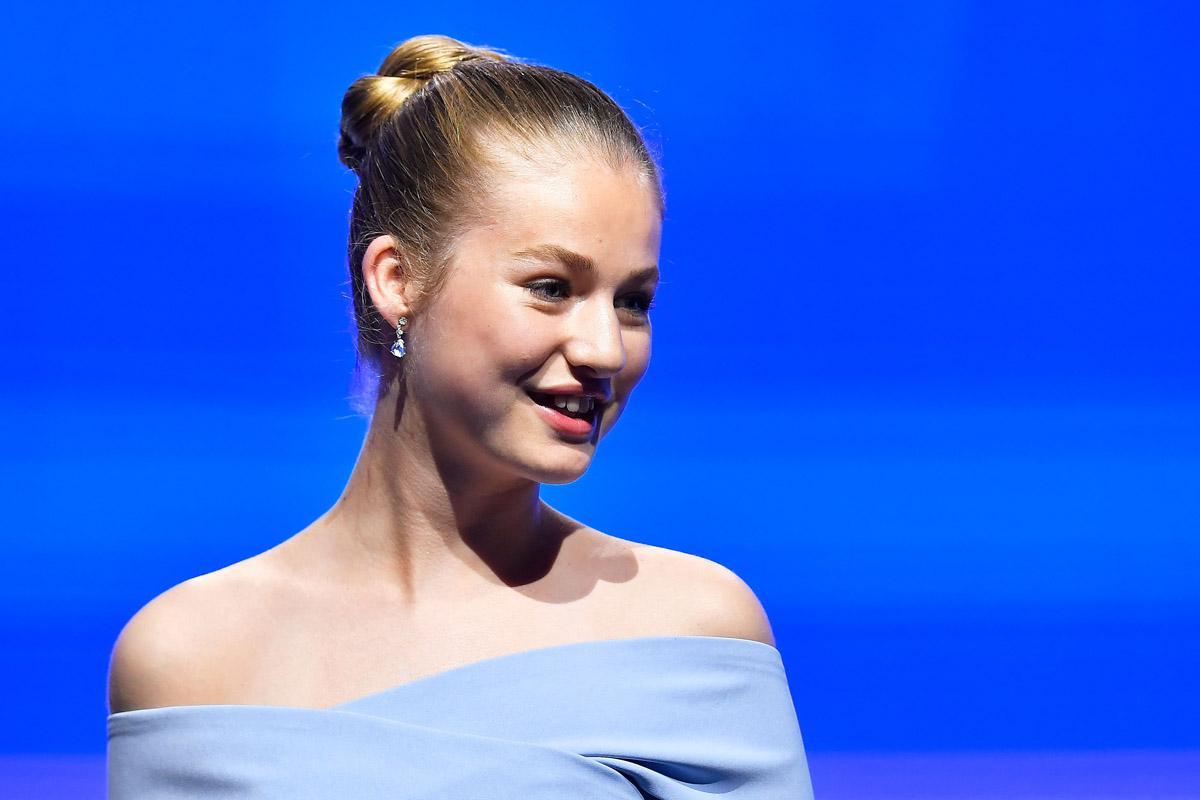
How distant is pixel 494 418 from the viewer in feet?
4.34

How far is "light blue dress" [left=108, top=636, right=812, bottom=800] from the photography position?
1288 mm

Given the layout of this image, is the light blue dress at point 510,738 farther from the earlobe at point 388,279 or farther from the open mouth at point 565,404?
the earlobe at point 388,279

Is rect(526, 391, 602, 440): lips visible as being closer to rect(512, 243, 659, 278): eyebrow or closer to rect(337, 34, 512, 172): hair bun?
rect(512, 243, 659, 278): eyebrow

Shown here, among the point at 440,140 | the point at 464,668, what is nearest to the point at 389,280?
the point at 440,140

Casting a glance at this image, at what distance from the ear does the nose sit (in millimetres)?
176

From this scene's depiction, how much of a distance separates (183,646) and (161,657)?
22 mm

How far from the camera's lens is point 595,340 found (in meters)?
1.31

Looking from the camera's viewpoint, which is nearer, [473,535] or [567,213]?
[567,213]

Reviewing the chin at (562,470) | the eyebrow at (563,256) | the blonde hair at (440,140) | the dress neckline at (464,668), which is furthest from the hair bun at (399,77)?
the dress neckline at (464,668)

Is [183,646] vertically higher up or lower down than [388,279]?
lower down

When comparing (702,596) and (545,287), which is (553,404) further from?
(702,596)

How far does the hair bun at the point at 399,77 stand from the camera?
148 centimetres

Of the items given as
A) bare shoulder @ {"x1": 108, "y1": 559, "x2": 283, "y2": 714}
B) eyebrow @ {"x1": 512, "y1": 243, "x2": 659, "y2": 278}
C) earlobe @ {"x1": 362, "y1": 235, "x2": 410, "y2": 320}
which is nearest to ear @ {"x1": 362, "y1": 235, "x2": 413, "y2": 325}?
earlobe @ {"x1": 362, "y1": 235, "x2": 410, "y2": 320}

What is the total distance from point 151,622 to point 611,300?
1.64ft
